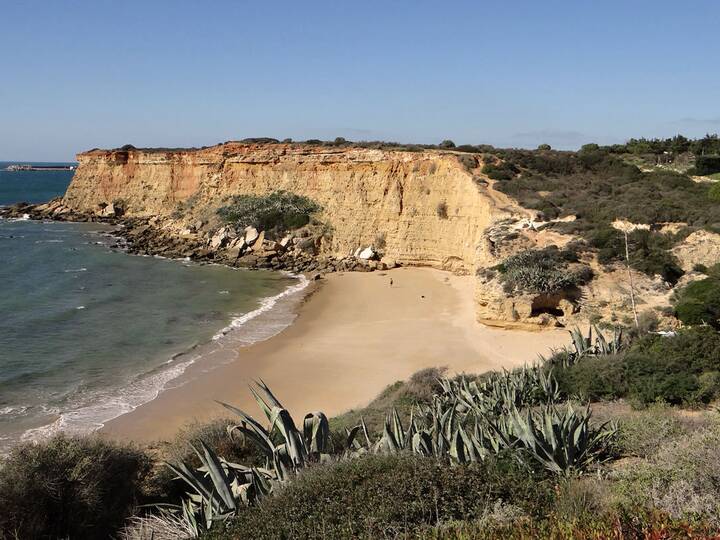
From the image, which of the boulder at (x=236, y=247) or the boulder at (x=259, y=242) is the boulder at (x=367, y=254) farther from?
the boulder at (x=236, y=247)

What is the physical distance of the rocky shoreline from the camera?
34.6 meters

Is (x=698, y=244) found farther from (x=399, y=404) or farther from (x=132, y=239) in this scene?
(x=132, y=239)

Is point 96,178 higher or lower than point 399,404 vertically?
higher

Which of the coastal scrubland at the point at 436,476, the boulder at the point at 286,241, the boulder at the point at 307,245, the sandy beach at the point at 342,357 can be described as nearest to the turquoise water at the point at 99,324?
the sandy beach at the point at 342,357

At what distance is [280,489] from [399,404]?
19.5 feet

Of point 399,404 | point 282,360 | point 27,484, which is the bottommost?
point 282,360

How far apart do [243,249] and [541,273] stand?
23.9 meters

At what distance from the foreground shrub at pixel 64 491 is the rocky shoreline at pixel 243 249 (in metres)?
24.4

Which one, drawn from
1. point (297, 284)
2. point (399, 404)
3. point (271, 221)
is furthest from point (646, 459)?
point (271, 221)

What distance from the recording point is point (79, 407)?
1501 centimetres

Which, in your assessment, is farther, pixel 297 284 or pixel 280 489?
pixel 297 284

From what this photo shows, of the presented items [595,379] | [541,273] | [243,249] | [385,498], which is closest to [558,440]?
[385,498]

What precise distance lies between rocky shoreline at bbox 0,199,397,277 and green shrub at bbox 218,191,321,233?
93 cm

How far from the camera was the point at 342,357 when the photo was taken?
18922 mm
